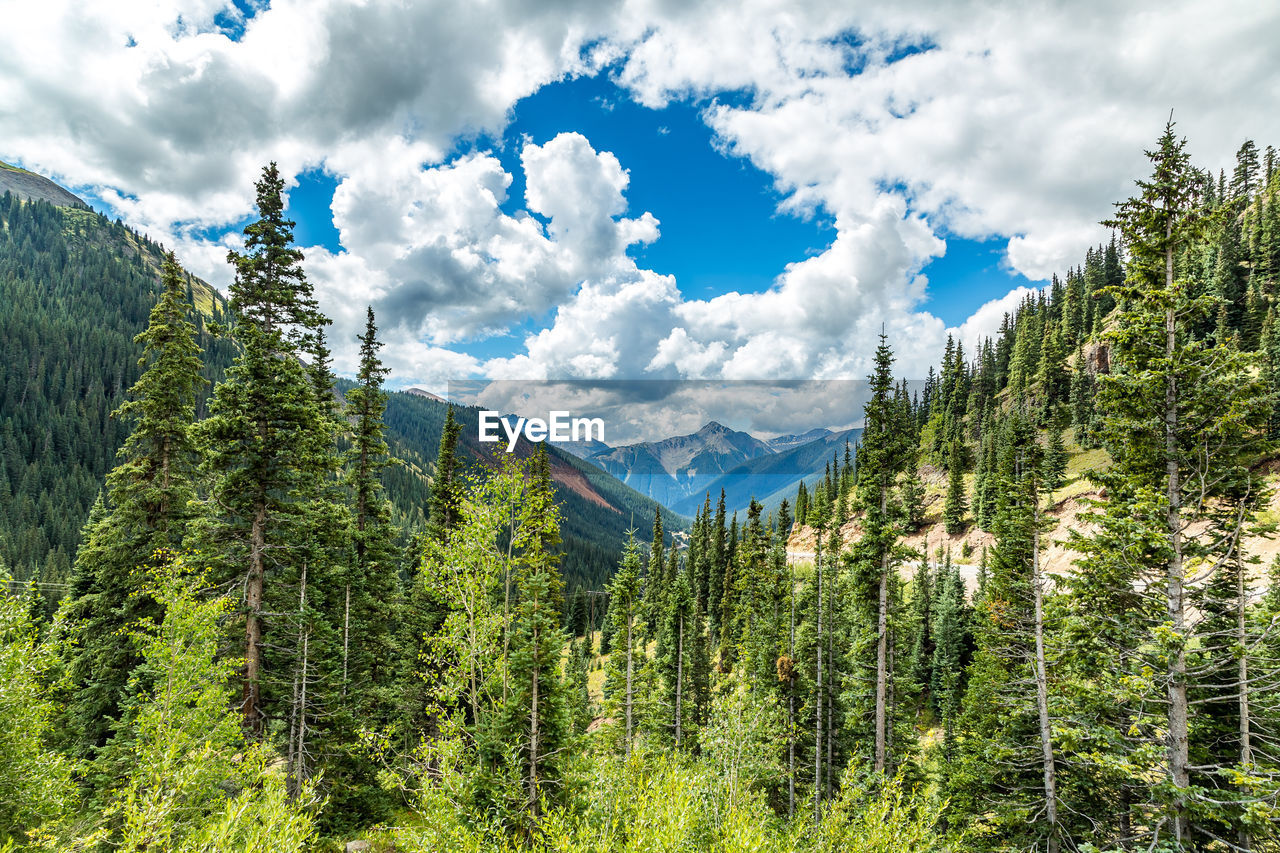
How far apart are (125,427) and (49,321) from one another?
63.1 m

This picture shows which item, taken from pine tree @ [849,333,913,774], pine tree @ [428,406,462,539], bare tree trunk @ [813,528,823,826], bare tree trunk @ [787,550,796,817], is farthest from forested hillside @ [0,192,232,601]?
pine tree @ [849,333,913,774]

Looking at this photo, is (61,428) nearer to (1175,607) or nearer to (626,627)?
(626,627)

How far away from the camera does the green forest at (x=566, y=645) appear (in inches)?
484

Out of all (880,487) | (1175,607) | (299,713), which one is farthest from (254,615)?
(1175,607)

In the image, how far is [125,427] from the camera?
15162cm

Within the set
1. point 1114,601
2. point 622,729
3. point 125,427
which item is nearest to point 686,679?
point 622,729

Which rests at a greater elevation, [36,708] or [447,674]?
[447,674]

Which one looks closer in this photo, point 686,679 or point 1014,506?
point 1014,506

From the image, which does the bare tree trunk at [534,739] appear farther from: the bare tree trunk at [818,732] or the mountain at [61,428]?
the mountain at [61,428]

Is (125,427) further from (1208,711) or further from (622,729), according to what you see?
(1208,711)

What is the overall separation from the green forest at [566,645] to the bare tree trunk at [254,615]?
0.17m

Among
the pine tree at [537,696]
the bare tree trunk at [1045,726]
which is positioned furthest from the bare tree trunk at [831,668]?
the pine tree at [537,696]

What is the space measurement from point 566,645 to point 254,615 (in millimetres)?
12251

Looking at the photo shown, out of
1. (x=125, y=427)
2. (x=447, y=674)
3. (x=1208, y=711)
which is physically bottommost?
(x=1208, y=711)
